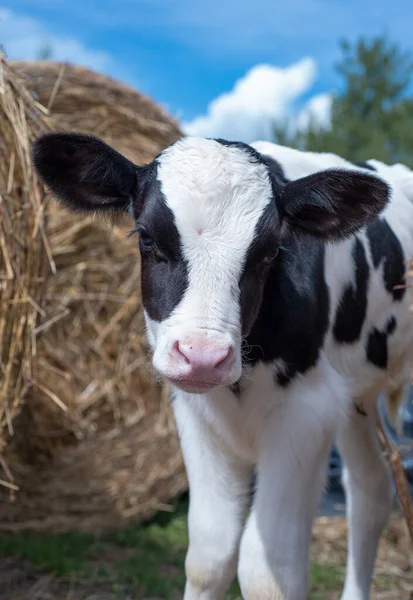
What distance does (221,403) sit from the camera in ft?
9.70

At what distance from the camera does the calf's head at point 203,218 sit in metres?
2.36

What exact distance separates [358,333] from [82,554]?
2.27 meters

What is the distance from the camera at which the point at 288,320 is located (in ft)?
9.34

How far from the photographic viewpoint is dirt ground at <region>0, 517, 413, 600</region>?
402 cm

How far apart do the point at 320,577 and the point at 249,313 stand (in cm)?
241

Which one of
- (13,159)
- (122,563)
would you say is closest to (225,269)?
(13,159)

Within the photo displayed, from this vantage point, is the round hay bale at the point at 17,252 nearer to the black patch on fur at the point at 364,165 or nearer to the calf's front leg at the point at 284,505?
the calf's front leg at the point at 284,505

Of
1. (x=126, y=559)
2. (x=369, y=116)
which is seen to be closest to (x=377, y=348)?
(x=126, y=559)

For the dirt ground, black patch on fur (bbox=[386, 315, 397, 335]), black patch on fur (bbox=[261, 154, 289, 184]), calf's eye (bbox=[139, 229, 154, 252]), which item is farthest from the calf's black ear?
the dirt ground

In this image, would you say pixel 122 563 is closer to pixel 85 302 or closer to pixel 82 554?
pixel 82 554

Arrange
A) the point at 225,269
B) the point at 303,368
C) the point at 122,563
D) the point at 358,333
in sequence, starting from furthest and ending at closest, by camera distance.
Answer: the point at 122,563 < the point at 358,333 < the point at 303,368 < the point at 225,269

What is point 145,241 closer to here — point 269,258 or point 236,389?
point 269,258

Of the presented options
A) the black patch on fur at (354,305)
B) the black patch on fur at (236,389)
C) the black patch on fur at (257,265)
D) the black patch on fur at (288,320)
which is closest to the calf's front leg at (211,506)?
the black patch on fur at (236,389)

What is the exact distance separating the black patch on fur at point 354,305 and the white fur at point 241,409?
1.7 inches
